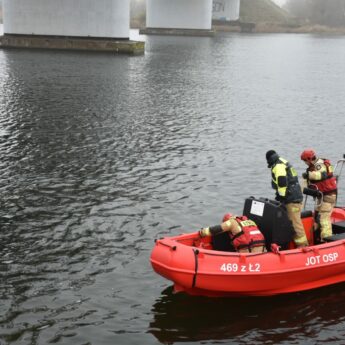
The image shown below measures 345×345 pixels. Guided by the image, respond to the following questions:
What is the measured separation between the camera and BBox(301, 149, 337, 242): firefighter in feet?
42.8

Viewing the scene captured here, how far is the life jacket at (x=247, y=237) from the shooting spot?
11672 mm

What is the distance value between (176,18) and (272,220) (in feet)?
350

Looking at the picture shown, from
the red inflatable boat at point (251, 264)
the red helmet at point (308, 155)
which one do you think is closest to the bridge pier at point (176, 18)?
the red helmet at point (308, 155)

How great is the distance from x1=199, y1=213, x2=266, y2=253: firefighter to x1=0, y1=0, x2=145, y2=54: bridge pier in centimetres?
5398

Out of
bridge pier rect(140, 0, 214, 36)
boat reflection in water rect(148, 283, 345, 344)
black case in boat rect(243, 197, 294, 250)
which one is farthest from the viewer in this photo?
bridge pier rect(140, 0, 214, 36)

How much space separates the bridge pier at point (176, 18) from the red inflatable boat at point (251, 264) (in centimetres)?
10377

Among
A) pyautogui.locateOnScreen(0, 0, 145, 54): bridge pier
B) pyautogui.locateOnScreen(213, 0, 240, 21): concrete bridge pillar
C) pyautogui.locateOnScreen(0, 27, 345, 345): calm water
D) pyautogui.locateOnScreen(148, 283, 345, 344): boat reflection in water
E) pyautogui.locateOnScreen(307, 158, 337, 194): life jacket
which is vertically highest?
pyautogui.locateOnScreen(213, 0, 240, 21): concrete bridge pillar

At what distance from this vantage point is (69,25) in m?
63.6

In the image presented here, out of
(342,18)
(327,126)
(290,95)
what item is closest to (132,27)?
(342,18)

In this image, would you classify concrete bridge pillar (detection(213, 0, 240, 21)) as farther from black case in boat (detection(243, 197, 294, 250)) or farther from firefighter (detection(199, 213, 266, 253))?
firefighter (detection(199, 213, 266, 253))

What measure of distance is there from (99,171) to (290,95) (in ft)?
80.8

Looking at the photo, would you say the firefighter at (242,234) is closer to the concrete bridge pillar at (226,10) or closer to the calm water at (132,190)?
the calm water at (132,190)

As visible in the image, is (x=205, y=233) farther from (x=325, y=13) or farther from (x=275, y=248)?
(x=325, y=13)

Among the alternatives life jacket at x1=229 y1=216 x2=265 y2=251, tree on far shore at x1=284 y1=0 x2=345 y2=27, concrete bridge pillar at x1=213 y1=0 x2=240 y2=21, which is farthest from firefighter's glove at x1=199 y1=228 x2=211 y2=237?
tree on far shore at x1=284 y1=0 x2=345 y2=27
